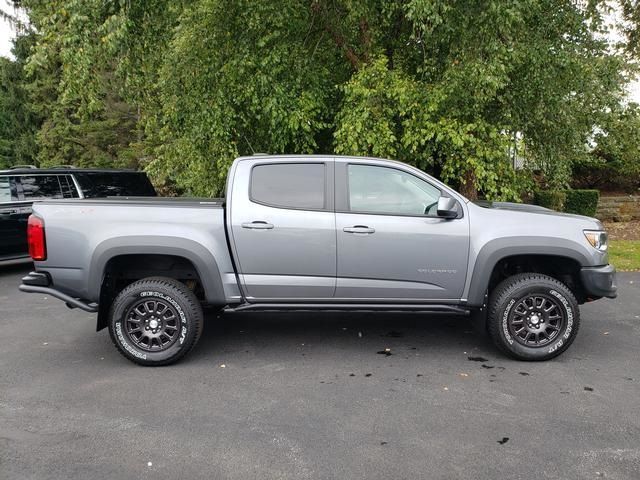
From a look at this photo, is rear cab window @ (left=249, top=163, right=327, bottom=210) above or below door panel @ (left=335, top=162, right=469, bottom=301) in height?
above

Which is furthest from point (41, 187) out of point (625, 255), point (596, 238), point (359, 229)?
point (625, 255)

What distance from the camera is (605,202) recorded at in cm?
1714

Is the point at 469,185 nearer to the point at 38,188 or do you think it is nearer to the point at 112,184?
the point at 112,184

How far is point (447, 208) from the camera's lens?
15.6 ft

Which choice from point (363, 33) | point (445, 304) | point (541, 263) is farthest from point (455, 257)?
point (363, 33)

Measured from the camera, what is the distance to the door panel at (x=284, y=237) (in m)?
4.88

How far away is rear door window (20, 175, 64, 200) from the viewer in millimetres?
9445

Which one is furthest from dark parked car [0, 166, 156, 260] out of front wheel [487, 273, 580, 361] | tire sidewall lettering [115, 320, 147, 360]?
front wheel [487, 273, 580, 361]

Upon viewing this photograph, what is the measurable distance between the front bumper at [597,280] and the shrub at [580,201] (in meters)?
12.1

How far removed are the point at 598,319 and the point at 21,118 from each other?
30423 mm

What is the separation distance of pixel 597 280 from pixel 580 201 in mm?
12454

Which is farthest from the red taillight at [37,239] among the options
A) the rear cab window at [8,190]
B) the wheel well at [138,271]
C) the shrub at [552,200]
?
the shrub at [552,200]

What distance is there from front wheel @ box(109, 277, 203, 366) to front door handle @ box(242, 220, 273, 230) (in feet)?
2.68

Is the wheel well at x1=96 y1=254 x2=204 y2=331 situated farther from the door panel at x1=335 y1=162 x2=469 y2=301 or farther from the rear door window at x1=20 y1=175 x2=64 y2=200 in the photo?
the rear door window at x1=20 y1=175 x2=64 y2=200
